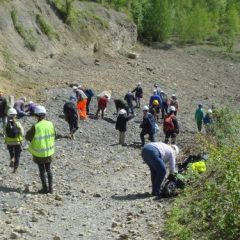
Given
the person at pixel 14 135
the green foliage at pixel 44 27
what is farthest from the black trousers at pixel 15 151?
the green foliage at pixel 44 27

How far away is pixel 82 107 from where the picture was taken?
2341cm

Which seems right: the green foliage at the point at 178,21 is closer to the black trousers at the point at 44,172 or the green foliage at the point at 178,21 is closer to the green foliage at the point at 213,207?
the black trousers at the point at 44,172

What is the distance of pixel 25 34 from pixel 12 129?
21168 millimetres

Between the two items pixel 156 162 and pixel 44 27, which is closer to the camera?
pixel 156 162

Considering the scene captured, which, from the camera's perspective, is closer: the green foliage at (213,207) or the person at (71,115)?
the green foliage at (213,207)

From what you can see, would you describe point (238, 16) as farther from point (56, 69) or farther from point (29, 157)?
point (29, 157)

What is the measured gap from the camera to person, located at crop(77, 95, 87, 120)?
2317cm

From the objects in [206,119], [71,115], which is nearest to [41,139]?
[71,115]

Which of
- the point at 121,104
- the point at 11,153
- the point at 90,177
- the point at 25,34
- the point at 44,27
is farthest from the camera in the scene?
the point at 44,27

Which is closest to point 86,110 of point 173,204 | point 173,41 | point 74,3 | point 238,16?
point 173,204

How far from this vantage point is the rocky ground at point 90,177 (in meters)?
9.75

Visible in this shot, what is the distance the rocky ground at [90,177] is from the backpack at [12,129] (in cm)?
92

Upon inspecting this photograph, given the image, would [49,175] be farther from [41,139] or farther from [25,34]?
[25,34]

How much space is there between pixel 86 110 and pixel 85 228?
14.5m
